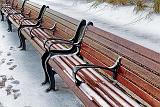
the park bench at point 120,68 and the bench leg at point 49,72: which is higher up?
the park bench at point 120,68

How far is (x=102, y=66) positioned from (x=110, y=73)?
0.16 meters

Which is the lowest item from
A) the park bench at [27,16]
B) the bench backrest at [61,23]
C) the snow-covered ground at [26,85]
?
→ the snow-covered ground at [26,85]

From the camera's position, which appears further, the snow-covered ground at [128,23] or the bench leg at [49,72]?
the snow-covered ground at [128,23]

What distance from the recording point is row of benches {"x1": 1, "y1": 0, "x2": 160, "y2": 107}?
9.83 feet

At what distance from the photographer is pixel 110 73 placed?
3.68 meters

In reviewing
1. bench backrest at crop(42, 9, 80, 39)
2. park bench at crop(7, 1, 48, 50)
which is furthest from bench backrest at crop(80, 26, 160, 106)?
park bench at crop(7, 1, 48, 50)

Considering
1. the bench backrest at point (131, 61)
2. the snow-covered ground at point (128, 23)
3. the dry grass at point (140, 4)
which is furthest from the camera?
the dry grass at point (140, 4)

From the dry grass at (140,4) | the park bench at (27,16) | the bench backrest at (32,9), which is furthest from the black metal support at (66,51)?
the dry grass at (140,4)

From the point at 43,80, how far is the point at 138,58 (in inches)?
88.8

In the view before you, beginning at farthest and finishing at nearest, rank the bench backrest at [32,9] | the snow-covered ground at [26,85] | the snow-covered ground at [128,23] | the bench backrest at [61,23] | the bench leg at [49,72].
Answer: the bench backrest at [32,9] → the snow-covered ground at [128,23] → the bench backrest at [61,23] → the bench leg at [49,72] → the snow-covered ground at [26,85]

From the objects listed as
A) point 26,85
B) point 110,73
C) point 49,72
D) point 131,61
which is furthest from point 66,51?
point 131,61

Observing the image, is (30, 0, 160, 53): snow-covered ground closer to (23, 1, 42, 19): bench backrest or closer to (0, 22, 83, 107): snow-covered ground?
(23, 1, 42, 19): bench backrest

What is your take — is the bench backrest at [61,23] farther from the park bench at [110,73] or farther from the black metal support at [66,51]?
the park bench at [110,73]

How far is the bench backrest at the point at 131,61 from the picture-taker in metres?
2.88
